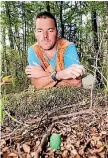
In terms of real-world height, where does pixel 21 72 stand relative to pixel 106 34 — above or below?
below

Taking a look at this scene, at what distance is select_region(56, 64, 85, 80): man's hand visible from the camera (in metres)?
3.60

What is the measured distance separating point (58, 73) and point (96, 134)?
682mm

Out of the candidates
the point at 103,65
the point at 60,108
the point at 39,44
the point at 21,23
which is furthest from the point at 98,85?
the point at 21,23

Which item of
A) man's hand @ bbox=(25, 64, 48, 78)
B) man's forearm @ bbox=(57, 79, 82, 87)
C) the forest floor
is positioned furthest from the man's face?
the forest floor

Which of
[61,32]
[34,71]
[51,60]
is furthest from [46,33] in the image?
[34,71]

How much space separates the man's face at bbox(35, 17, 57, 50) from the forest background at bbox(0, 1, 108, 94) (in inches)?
2.2

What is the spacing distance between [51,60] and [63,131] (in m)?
0.68

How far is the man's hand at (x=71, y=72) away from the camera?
3598 millimetres

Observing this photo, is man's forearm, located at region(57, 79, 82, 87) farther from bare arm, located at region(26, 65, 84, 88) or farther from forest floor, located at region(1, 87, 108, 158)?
forest floor, located at region(1, 87, 108, 158)

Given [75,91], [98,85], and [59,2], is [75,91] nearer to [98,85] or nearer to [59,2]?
[98,85]

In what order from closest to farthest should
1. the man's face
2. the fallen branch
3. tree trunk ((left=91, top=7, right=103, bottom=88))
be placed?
1. the fallen branch
2. the man's face
3. tree trunk ((left=91, top=7, right=103, bottom=88))

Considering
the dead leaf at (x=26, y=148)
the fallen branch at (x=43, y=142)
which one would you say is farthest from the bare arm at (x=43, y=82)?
the dead leaf at (x=26, y=148)

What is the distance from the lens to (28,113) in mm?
3629

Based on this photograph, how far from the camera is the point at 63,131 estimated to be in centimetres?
363
